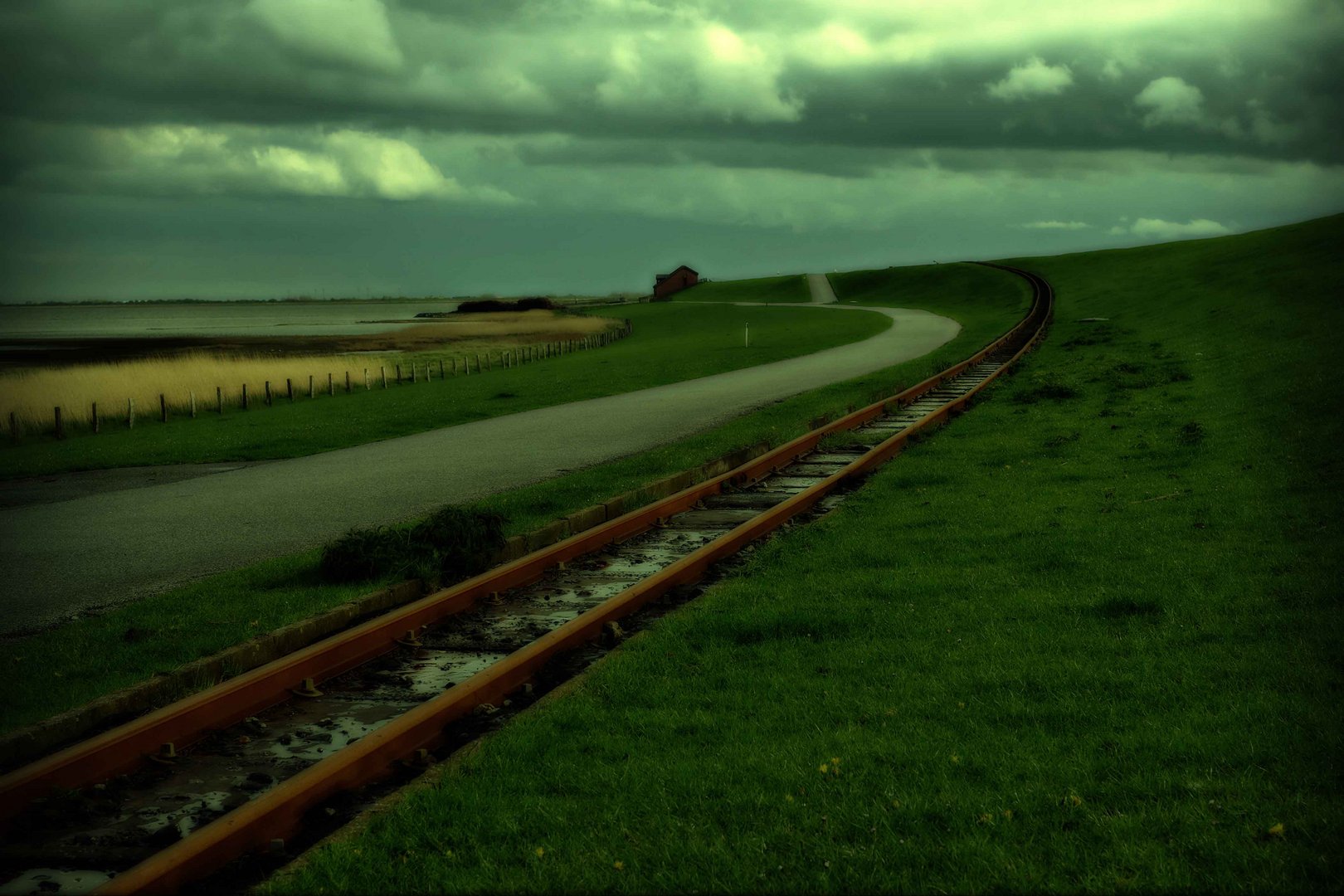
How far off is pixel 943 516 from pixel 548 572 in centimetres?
392

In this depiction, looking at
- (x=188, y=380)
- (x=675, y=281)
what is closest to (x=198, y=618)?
(x=188, y=380)

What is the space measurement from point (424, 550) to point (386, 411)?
662 inches

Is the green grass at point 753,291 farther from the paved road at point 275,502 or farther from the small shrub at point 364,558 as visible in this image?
the small shrub at point 364,558

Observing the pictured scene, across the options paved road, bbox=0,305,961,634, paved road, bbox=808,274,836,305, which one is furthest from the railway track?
paved road, bbox=808,274,836,305

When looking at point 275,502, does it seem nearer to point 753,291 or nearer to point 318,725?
point 318,725

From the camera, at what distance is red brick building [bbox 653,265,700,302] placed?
493 feet

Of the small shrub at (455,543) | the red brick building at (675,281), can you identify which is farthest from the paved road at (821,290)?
the small shrub at (455,543)

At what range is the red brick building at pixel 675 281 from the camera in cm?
15025

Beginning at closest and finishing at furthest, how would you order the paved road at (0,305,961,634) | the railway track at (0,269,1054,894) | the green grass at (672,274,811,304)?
the railway track at (0,269,1054,894)
the paved road at (0,305,961,634)
the green grass at (672,274,811,304)

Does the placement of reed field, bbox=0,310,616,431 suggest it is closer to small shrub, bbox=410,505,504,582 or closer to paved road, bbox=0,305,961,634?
paved road, bbox=0,305,961,634

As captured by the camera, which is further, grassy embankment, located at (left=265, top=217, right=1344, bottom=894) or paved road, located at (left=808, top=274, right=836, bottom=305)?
paved road, located at (left=808, top=274, right=836, bottom=305)

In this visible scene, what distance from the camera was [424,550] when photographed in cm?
888

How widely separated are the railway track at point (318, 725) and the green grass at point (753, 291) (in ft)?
319

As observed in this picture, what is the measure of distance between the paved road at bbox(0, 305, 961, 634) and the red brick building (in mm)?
128762
